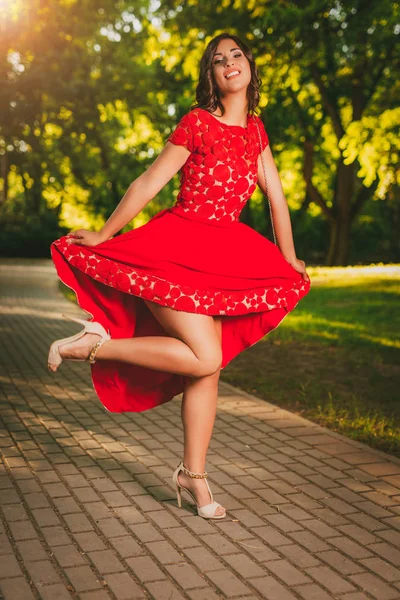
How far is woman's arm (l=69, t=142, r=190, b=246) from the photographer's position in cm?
368

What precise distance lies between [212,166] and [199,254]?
420 mm

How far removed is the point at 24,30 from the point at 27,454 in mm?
18573

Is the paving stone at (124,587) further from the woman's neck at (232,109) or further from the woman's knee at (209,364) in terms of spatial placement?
the woman's neck at (232,109)

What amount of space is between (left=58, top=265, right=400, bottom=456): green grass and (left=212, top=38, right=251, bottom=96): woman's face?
2957 mm

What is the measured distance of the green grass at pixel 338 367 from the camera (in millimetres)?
6371

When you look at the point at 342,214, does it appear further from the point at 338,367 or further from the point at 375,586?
the point at 375,586

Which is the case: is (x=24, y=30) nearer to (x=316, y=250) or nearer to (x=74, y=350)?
(x=74, y=350)

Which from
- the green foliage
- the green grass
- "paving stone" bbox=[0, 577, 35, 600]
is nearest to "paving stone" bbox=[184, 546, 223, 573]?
"paving stone" bbox=[0, 577, 35, 600]

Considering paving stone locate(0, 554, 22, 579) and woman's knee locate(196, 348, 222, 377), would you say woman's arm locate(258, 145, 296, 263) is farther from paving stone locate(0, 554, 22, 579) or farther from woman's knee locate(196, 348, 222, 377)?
paving stone locate(0, 554, 22, 579)

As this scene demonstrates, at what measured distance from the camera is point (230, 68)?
3730 millimetres

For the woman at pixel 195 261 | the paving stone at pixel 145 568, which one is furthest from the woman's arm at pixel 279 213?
the paving stone at pixel 145 568

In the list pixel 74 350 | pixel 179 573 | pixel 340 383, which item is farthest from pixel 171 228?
pixel 340 383

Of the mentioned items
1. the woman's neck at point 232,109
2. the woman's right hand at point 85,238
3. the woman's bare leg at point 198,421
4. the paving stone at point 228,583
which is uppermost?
the woman's neck at point 232,109

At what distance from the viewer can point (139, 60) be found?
30.5 meters
